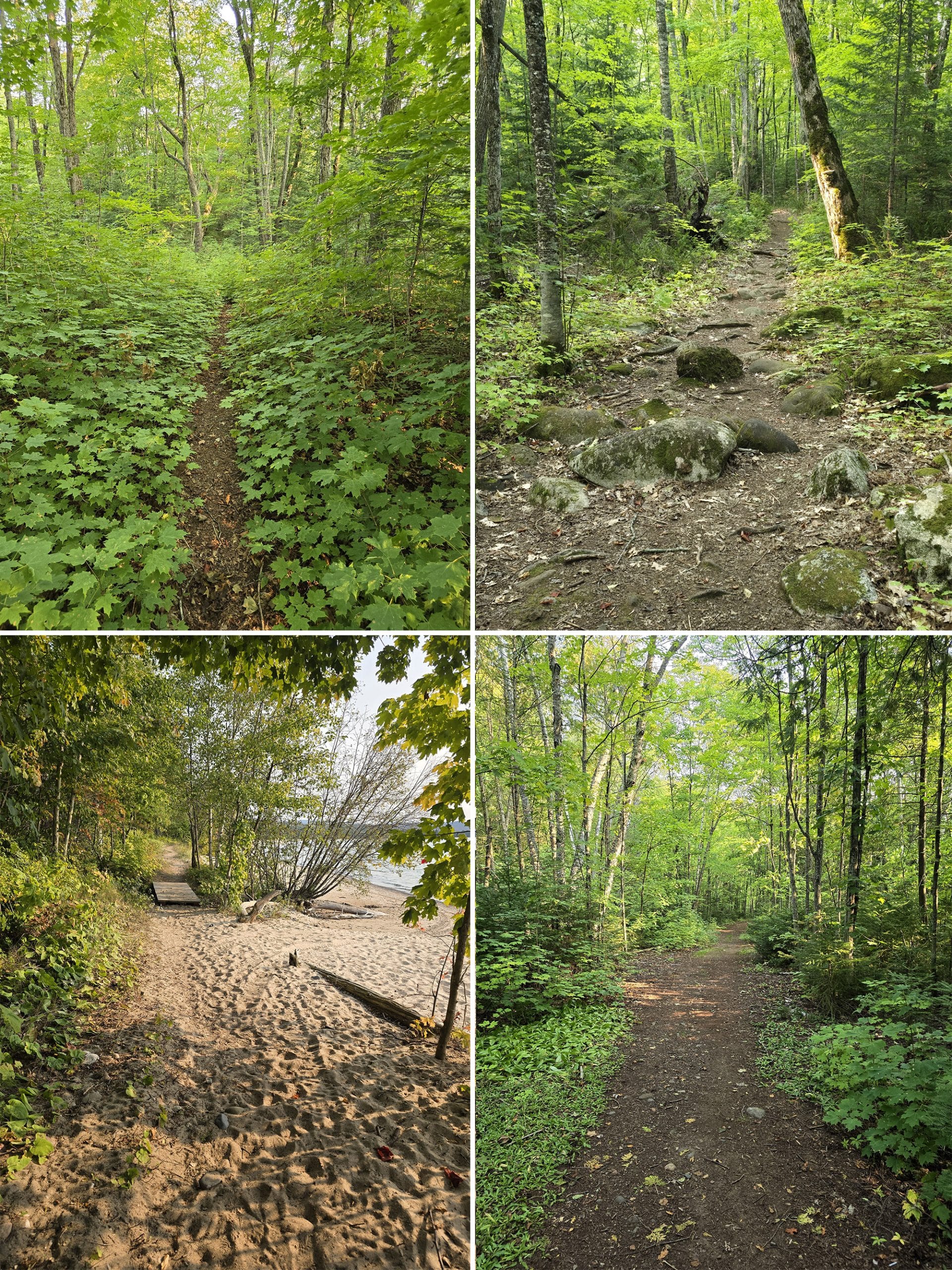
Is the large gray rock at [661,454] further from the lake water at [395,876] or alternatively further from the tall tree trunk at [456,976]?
the tall tree trunk at [456,976]

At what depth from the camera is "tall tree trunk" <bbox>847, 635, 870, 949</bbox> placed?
16.3 ft

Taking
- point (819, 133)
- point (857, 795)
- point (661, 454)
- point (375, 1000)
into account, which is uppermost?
point (819, 133)

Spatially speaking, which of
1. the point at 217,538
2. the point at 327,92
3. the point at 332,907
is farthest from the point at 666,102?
the point at 332,907

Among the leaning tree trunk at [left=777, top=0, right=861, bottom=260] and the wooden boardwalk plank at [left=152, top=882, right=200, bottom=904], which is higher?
the leaning tree trunk at [left=777, top=0, right=861, bottom=260]

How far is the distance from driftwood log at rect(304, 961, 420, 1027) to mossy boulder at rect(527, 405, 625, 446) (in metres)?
4.45

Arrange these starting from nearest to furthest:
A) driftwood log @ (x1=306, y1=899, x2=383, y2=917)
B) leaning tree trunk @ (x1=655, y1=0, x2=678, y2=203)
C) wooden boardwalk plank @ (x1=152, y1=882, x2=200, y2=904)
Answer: wooden boardwalk plank @ (x1=152, y1=882, x2=200, y2=904) → driftwood log @ (x1=306, y1=899, x2=383, y2=917) → leaning tree trunk @ (x1=655, y1=0, x2=678, y2=203)

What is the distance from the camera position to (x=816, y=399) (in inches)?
219

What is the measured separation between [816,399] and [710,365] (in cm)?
122

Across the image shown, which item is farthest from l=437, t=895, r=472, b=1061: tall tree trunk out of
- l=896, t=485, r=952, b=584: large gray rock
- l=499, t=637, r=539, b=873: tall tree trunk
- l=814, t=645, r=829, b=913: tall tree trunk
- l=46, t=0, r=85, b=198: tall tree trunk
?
l=46, t=0, r=85, b=198: tall tree trunk

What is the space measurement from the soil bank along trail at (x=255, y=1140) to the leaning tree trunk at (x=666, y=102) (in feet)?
41.9

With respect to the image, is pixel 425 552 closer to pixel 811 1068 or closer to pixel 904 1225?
pixel 904 1225

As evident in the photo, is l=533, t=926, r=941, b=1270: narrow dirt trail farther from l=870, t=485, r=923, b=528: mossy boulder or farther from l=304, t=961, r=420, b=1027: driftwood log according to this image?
l=870, t=485, r=923, b=528: mossy boulder

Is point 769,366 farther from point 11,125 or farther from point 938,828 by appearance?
point 11,125

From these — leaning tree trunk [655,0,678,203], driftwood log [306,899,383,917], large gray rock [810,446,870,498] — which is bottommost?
driftwood log [306,899,383,917]
